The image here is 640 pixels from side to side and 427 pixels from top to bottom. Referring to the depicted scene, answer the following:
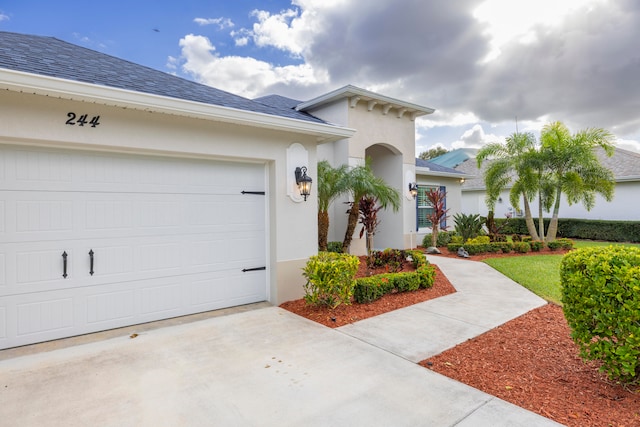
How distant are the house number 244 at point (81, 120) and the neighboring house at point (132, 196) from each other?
13mm

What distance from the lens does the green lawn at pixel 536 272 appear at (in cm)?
671

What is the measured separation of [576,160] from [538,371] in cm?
1180

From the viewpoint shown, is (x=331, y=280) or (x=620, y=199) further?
(x=620, y=199)

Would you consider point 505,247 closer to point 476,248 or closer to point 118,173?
point 476,248

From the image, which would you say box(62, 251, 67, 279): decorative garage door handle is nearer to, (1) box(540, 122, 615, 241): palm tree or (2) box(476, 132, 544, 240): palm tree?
(2) box(476, 132, 544, 240): palm tree

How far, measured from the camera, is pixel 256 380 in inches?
126

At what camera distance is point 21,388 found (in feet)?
10.1

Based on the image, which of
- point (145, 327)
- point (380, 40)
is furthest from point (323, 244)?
point (380, 40)

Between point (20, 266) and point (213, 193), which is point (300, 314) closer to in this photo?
point (213, 193)

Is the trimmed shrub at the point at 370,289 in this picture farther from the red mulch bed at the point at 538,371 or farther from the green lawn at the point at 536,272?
the green lawn at the point at 536,272

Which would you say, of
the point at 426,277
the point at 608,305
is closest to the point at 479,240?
the point at 426,277

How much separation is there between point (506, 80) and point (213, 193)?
12927mm

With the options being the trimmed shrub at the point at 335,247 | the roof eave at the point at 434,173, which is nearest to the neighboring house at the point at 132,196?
the trimmed shrub at the point at 335,247

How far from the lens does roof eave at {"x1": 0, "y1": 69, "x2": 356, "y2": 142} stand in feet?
11.5
